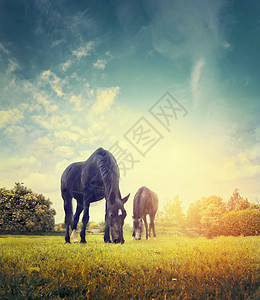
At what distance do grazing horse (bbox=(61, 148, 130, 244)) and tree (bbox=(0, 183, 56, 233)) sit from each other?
65.6 ft

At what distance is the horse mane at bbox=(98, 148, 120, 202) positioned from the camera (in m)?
9.09

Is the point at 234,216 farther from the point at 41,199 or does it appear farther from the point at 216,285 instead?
the point at 41,199

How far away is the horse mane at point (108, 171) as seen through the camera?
9.09 meters

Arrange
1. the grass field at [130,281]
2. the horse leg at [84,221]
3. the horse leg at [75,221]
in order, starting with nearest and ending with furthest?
the grass field at [130,281]
the horse leg at [84,221]
the horse leg at [75,221]

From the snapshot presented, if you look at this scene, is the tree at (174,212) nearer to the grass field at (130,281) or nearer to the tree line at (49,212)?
the tree line at (49,212)

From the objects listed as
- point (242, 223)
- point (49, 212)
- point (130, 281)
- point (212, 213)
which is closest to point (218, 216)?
point (212, 213)

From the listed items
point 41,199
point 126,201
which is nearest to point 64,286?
point 126,201

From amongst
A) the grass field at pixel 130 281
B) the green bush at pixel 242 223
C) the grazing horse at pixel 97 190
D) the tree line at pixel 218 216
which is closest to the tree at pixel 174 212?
the tree line at pixel 218 216

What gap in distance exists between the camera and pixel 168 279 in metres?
3.54

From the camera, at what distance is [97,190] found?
34.1 feet

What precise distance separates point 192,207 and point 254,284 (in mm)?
27923

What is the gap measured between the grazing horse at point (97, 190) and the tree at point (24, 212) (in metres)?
20.0

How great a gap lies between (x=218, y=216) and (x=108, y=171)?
15.8 m

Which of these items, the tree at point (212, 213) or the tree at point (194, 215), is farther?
the tree at point (194, 215)
